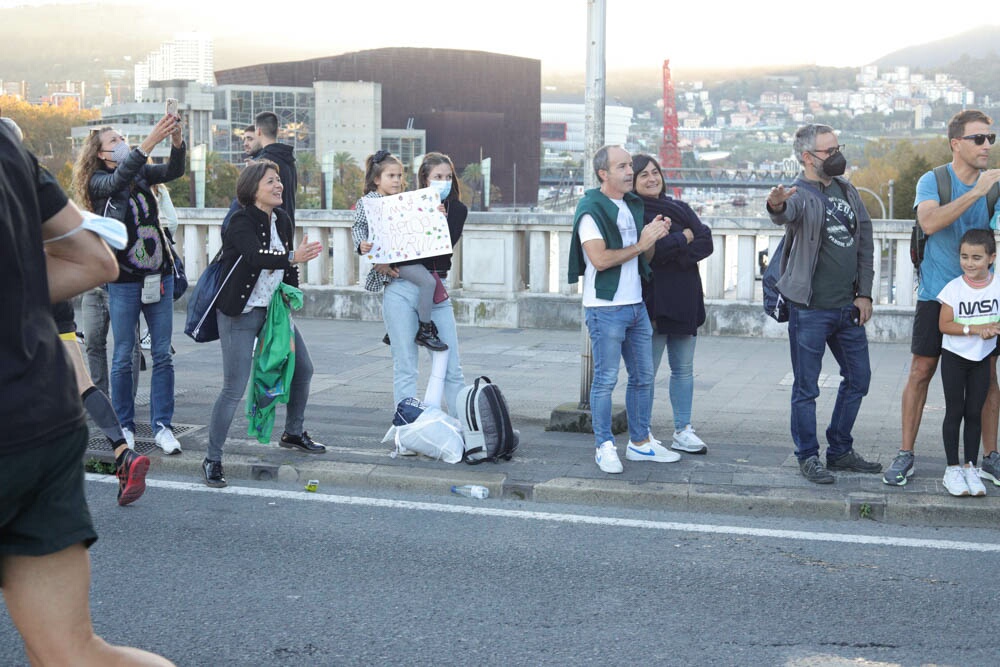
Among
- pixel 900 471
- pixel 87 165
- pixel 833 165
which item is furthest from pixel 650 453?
pixel 87 165

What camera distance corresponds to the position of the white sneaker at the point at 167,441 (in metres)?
7.59

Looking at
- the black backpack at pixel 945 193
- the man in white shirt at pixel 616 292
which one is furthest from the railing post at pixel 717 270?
the black backpack at pixel 945 193

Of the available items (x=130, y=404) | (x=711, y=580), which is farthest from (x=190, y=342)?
(x=711, y=580)

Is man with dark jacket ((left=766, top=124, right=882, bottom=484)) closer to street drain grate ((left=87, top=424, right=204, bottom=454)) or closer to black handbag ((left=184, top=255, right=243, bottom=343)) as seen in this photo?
black handbag ((left=184, top=255, right=243, bottom=343))

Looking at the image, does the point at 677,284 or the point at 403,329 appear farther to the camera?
the point at 403,329

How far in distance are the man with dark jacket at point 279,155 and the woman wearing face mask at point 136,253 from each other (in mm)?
796

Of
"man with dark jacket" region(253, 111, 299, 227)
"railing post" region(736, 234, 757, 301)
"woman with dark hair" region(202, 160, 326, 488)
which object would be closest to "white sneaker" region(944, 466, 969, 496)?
"woman with dark hair" region(202, 160, 326, 488)

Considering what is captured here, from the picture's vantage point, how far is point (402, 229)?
7.85 m

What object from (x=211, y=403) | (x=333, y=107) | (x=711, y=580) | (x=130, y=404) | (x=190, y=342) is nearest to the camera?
(x=711, y=580)

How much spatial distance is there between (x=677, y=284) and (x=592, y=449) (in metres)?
1.19

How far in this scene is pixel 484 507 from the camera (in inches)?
260

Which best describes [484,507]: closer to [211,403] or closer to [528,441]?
[528,441]

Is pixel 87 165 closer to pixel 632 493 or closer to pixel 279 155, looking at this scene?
pixel 279 155

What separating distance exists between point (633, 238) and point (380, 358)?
197 inches
